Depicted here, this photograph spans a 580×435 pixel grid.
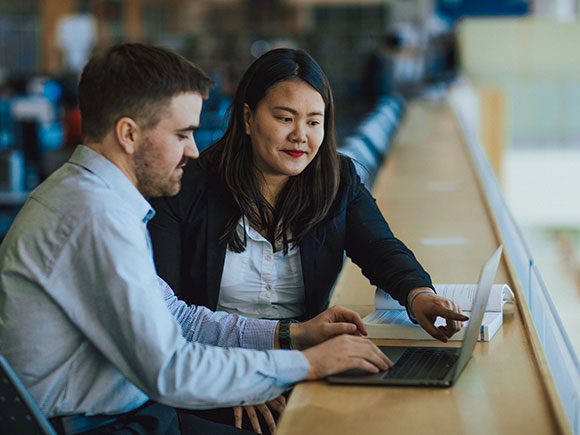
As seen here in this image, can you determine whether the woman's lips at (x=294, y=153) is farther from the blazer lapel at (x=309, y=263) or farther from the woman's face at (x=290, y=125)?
the blazer lapel at (x=309, y=263)

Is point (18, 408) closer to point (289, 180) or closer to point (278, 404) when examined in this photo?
point (278, 404)

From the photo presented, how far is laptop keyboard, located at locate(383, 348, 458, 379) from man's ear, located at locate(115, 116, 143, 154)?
58 centimetres

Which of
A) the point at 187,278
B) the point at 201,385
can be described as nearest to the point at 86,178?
the point at 201,385

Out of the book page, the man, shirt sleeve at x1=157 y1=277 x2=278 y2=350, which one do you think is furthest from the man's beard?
the book page

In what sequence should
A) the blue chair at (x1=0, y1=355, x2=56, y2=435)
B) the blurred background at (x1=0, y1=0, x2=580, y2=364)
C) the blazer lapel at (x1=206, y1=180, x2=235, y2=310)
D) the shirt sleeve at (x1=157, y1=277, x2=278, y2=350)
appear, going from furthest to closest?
the blurred background at (x1=0, y1=0, x2=580, y2=364), the blazer lapel at (x1=206, y1=180, x2=235, y2=310), the shirt sleeve at (x1=157, y1=277, x2=278, y2=350), the blue chair at (x1=0, y1=355, x2=56, y2=435)

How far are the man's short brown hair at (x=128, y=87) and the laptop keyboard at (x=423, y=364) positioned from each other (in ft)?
1.96

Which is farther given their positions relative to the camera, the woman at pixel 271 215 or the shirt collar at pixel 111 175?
the woman at pixel 271 215

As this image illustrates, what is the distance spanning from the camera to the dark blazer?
5.81 ft

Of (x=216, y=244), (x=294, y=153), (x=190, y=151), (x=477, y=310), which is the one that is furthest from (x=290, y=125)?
(x=477, y=310)

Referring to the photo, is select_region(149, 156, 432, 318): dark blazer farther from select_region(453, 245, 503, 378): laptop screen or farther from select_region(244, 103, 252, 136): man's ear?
select_region(453, 245, 503, 378): laptop screen

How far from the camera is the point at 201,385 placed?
3.69 ft

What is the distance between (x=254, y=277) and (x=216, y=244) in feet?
0.39

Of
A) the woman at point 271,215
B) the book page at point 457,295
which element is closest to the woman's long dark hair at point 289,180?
the woman at point 271,215

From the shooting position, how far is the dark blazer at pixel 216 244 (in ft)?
5.81
